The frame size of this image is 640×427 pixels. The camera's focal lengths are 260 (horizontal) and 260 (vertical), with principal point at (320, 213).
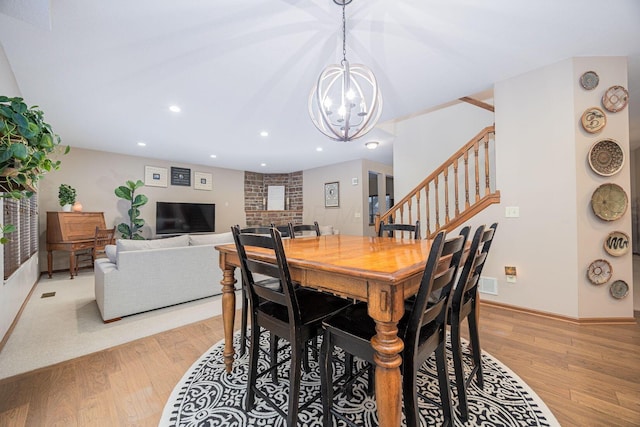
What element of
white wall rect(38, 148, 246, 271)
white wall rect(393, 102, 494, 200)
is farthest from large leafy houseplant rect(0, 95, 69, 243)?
white wall rect(38, 148, 246, 271)

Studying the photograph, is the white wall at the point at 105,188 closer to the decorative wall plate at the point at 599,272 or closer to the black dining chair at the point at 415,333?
the black dining chair at the point at 415,333

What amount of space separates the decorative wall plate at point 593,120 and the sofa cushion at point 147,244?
4325 mm

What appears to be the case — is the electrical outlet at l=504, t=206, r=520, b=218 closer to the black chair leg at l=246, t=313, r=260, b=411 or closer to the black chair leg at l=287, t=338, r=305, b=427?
the black chair leg at l=287, t=338, r=305, b=427

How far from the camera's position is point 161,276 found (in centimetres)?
285

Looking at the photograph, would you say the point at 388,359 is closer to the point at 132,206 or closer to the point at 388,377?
the point at 388,377

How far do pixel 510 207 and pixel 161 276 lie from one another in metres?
3.85

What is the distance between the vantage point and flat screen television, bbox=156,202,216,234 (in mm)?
6059

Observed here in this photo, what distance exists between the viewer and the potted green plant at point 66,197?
4.66 metres

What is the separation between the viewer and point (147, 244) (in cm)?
283

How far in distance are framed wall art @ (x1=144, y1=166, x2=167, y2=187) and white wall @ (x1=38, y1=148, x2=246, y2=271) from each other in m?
0.08

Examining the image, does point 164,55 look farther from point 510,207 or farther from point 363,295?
point 510,207

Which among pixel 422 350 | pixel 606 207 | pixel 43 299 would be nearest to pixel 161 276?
pixel 43 299

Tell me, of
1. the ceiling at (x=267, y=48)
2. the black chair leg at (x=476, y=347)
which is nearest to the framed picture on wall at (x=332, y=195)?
the ceiling at (x=267, y=48)

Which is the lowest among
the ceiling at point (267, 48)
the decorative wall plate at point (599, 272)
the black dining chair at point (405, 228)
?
the decorative wall plate at point (599, 272)
